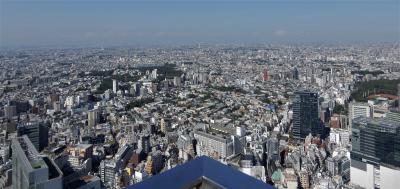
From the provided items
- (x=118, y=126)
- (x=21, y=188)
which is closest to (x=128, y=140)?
(x=118, y=126)

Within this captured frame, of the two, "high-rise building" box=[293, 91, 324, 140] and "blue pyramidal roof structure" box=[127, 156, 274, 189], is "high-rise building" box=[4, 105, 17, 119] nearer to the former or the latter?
"high-rise building" box=[293, 91, 324, 140]

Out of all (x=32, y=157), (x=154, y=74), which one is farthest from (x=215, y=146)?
(x=154, y=74)

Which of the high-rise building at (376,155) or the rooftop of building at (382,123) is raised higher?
the rooftop of building at (382,123)

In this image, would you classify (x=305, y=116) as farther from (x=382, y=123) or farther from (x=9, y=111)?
(x=9, y=111)

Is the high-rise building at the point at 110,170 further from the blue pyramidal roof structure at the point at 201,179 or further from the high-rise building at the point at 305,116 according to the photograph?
the blue pyramidal roof structure at the point at 201,179

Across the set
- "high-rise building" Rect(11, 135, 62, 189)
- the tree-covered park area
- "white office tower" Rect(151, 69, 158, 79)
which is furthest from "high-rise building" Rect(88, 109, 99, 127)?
"white office tower" Rect(151, 69, 158, 79)

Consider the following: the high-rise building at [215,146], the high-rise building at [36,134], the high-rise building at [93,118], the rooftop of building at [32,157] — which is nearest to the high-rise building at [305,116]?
the high-rise building at [215,146]

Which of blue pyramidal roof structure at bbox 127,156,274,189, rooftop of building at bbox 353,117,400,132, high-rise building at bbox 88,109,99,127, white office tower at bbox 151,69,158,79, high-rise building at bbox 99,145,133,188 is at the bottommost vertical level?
high-rise building at bbox 99,145,133,188
